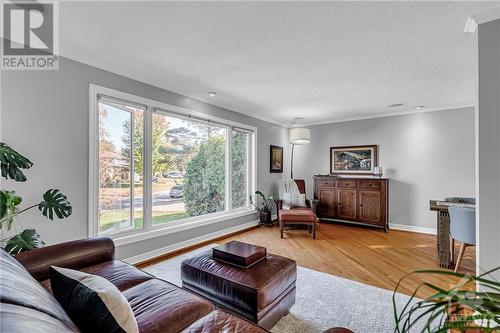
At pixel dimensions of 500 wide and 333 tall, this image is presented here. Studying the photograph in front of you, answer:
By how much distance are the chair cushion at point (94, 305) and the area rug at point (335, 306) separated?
1331 millimetres

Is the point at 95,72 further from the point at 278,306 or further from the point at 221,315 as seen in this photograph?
the point at 278,306

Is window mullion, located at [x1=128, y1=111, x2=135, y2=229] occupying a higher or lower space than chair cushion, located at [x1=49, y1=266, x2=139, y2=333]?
higher

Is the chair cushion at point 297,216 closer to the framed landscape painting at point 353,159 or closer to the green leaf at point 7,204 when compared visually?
the framed landscape painting at point 353,159

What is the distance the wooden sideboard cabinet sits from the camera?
15.2 ft

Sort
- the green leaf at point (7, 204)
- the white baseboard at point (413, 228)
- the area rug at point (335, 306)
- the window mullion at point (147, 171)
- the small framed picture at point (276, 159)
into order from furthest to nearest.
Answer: the small framed picture at point (276, 159)
the white baseboard at point (413, 228)
the window mullion at point (147, 171)
the area rug at point (335, 306)
the green leaf at point (7, 204)

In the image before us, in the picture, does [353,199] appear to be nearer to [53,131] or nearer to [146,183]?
[146,183]

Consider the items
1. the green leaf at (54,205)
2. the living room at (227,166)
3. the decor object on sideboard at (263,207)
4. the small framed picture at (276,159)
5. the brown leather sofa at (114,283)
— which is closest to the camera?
the brown leather sofa at (114,283)

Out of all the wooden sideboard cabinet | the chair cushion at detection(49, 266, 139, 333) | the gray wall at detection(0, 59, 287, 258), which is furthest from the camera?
the wooden sideboard cabinet

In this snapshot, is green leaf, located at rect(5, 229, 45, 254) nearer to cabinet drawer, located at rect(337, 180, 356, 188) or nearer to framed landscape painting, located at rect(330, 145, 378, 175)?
cabinet drawer, located at rect(337, 180, 356, 188)

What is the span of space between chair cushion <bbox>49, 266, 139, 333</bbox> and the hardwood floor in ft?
8.12

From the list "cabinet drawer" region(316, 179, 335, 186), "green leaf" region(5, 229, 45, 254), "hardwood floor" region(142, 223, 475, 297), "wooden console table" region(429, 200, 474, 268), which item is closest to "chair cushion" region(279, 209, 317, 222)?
"hardwood floor" region(142, 223, 475, 297)

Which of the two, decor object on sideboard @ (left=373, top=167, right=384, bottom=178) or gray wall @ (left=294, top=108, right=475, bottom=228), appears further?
decor object on sideboard @ (left=373, top=167, right=384, bottom=178)

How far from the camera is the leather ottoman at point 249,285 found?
1644 millimetres

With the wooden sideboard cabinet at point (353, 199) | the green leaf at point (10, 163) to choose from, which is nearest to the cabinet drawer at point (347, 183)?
the wooden sideboard cabinet at point (353, 199)
